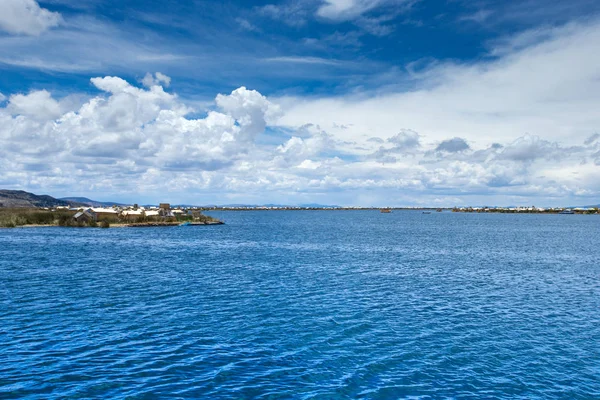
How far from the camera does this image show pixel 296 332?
99.3ft

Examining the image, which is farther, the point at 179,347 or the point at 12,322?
the point at 12,322

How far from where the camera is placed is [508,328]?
31.9 m

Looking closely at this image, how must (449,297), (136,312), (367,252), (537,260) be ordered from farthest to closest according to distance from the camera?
(367,252)
(537,260)
(449,297)
(136,312)

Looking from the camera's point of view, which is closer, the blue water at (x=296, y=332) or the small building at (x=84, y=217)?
the blue water at (x=296, y=332)

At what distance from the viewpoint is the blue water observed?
21438 mm

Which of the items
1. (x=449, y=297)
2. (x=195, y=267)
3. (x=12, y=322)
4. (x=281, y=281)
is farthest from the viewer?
(x=195, y=267)

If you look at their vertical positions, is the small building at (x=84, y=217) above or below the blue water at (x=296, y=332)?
above

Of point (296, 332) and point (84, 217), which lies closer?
point (296, 332)

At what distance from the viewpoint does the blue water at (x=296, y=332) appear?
70.3ft

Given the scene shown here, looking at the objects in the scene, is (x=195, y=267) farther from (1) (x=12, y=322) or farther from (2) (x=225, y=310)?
(1) (x=12, y=322)

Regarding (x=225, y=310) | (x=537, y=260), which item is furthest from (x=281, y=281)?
(x=537, y=260)

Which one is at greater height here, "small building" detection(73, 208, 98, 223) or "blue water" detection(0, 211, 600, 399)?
"small building" detection(73, 208, 98, 223)

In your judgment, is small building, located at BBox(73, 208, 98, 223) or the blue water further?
small building, located at BBox(73, 208, 98, 223)

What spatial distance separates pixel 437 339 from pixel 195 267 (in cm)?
4146
